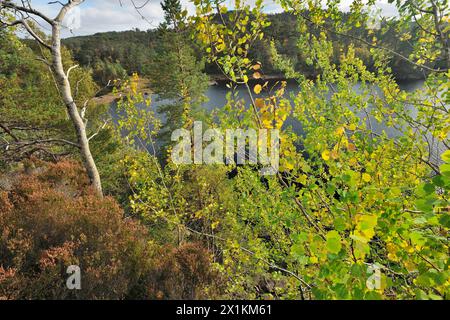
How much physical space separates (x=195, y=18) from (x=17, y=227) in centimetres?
509

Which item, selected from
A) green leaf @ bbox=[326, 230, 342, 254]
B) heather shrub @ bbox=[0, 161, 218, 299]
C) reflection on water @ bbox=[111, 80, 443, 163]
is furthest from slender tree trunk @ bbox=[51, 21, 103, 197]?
green leaf @ bbox=[326, 230, 342, 254]

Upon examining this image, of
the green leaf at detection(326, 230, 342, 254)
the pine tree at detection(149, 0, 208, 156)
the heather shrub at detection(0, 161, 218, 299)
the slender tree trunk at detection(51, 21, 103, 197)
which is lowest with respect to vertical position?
the heather shrub at detection(0, 161, 218, 299)

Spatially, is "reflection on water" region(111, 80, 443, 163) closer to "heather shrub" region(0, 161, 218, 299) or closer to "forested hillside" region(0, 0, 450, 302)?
"forested hillside" region(0, 0, 450, 302)

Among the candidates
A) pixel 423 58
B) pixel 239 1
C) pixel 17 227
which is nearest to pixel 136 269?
pixel 17 227

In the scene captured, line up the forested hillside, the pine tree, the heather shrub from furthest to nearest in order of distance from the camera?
the pine tree < the heather shrub < the forested hillside

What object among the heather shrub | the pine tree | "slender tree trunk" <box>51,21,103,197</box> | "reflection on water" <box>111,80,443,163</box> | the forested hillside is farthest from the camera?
the pine tree

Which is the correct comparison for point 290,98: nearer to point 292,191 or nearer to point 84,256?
point 292,191

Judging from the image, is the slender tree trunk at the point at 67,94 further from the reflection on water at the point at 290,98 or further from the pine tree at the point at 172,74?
the pine tree at the point at 172,74

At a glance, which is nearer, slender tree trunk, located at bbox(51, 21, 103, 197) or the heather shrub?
Result: the heather shrub

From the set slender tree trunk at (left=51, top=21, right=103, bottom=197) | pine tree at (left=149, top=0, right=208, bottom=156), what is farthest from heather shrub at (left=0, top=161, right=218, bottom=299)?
pine tree at (left=149, top=0, right=208, bottom=156)

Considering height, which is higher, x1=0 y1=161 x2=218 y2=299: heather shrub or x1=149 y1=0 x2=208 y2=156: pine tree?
x1=149 y1=0 x2=208 y2=156: pine tree

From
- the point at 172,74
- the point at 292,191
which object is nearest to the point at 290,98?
the point at 292,191
